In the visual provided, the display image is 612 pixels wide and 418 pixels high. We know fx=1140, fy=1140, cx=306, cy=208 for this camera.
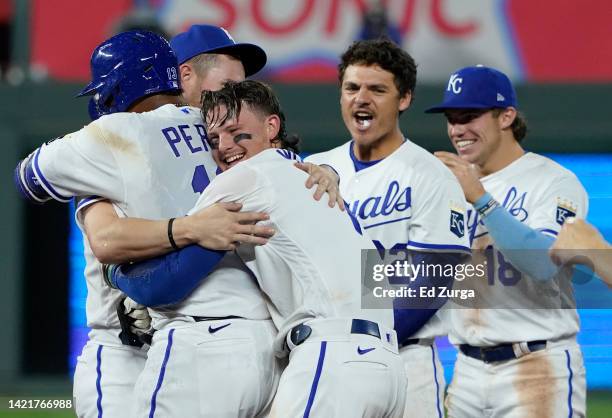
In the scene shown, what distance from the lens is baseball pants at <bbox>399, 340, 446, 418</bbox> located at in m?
5.39

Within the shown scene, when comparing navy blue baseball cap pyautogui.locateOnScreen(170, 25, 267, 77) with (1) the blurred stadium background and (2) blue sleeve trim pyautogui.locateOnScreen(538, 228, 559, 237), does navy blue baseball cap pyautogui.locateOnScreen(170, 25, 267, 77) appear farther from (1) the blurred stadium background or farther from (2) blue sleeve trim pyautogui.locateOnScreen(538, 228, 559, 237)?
(1) the blurred stadium background

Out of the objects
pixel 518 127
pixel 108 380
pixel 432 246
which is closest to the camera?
pixel 108 380

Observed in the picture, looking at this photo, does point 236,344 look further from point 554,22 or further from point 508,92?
point 554,22

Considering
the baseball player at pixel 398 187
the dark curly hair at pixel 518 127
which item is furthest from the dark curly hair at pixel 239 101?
the dark curly hair at pixel 518 127

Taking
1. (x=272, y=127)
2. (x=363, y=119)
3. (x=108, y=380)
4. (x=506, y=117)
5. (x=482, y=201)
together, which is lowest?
(x=108, y=380)

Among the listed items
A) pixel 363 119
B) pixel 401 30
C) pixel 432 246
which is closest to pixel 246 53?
pixel 363 119

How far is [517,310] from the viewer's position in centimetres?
612

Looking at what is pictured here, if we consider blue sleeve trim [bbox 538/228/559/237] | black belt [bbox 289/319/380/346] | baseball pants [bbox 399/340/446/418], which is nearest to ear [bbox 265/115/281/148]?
black belt [bbox 289/319/380/346]

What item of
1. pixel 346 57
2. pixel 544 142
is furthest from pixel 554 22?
pixel 346 57

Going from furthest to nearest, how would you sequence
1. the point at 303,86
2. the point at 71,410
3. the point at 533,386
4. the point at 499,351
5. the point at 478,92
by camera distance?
the point at 303,86, the point at 71,410, the point at 478,92, the point at 499,351, the point at 533,386

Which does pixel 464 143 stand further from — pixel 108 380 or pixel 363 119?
pixel 108 380

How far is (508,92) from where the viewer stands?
6602 mm

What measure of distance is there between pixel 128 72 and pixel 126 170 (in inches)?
20.5

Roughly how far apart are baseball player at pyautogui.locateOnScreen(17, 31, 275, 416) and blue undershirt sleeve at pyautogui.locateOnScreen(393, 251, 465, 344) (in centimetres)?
122
